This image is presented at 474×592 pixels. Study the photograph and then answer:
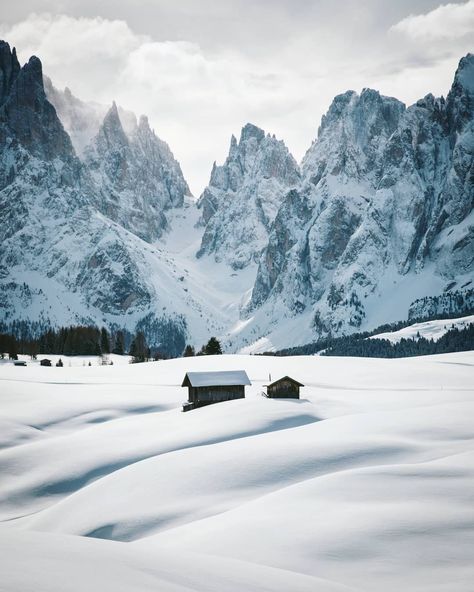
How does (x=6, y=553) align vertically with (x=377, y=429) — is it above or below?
above

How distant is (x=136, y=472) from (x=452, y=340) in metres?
172

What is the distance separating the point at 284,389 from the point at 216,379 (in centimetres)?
759

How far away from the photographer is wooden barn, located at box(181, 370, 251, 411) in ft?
189

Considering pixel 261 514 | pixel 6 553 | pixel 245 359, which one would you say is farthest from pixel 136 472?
pixel 245 359

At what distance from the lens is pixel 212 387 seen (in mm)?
58812

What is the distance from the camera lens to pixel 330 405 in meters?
53.6

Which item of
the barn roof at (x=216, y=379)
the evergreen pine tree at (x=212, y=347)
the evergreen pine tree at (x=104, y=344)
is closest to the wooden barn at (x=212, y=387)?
the barn roof at (x=216, y=379)

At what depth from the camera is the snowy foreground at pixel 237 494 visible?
13.1 m

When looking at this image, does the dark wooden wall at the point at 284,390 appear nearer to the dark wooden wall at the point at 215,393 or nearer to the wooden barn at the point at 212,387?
the wooden barn at the point at 212,387

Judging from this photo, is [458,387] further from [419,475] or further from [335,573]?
[335,573]

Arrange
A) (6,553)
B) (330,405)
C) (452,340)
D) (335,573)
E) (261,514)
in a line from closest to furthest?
(6,553) → (335,573) → (261,514) → (330,405) → (452,340)

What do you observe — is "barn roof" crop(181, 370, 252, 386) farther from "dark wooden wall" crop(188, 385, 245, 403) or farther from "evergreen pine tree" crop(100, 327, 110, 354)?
"evergreen pine tree" crop(100, 327, 110, 354)

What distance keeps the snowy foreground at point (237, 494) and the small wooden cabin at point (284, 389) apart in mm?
2731

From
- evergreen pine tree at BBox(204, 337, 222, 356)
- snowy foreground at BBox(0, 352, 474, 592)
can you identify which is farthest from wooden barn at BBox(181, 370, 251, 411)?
evergreen pine tree at BBox(204, 337, 222, 356)
